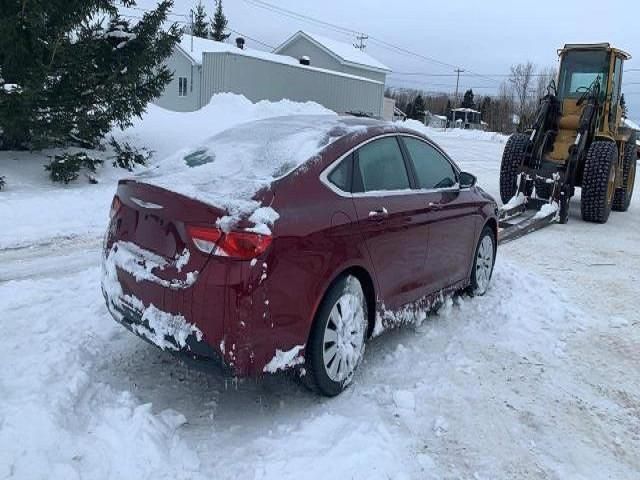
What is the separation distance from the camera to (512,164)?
37.2ft

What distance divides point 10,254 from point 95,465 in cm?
413

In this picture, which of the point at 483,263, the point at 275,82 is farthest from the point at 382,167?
the point at 275,82

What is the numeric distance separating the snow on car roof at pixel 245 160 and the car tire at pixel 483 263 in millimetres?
2003

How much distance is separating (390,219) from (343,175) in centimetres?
52

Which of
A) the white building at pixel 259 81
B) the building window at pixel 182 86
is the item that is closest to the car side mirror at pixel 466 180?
the white building at pixel 259 81

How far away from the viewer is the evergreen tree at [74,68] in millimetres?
9109

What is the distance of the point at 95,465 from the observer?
9.57 ft

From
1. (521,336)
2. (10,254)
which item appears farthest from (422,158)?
(10,254)

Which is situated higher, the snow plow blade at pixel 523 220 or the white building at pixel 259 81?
the white building at pixel 259 81

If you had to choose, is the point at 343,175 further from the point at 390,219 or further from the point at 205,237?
the point at 205,237

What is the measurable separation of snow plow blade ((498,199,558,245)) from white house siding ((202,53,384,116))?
15.7 m

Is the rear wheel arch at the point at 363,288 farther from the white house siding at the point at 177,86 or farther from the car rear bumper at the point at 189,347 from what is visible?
the white house siding at the point at 177,86

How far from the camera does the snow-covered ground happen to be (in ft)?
10.2

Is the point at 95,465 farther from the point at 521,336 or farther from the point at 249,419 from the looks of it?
the point at 521,336
